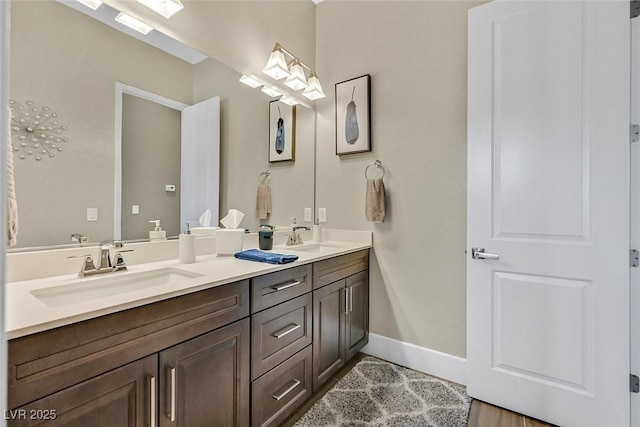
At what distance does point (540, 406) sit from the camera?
1.58m

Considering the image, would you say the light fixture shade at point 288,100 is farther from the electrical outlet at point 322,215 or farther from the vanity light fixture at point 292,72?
the electrical outlet at point 322,215

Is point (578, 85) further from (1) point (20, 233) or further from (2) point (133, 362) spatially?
(1) point (20, 233)

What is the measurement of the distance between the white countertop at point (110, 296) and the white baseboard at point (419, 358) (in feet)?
3.38

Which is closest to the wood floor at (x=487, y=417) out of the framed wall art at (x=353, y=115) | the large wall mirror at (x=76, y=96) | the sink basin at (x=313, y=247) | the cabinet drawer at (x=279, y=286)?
the cabinet drawer at (x=279, y=286)

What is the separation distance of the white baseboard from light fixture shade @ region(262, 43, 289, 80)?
2.05 meters

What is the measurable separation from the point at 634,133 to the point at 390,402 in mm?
1844

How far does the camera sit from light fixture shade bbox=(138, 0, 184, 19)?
139 cm

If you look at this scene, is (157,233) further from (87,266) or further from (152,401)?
(152,401)

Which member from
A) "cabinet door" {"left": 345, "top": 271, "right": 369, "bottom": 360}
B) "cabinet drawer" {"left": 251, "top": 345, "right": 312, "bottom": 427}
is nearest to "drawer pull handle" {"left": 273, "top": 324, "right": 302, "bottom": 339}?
"cabinet drawer" {"left": 251, "top": 345, "right": 312, "bottom": 427}

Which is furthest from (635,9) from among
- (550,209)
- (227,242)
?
(227,242)

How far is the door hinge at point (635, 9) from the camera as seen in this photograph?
138 centimetres

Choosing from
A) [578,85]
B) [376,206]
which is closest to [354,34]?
[376,206]

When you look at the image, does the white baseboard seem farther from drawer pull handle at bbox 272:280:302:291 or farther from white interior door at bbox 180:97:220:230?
white interior door at bbox 180:97:220:230

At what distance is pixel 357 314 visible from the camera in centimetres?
214
